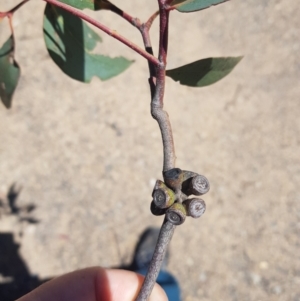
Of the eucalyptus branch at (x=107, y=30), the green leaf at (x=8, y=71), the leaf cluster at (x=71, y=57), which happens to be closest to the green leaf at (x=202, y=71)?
the leaf cluster at (x=71, y=57)

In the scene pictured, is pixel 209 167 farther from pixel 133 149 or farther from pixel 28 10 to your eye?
pixel 28 10

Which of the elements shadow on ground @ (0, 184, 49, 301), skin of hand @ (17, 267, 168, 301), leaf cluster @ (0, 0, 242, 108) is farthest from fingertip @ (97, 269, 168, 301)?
shadow on ground @ (0, 184, 49, 301)

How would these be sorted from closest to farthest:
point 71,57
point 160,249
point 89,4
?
point 160,249 → point 89,4 → point 71,57

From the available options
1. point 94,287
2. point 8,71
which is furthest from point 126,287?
point 8,71

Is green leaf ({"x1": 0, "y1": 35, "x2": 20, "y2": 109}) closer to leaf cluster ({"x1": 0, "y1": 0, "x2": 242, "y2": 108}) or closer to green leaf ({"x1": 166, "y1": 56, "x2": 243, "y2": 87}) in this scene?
leaf cluster ({"x1": 0, "y1": 0, "x2": 242, "y2": 108})

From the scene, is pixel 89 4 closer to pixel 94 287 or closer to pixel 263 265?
pixel 94 287

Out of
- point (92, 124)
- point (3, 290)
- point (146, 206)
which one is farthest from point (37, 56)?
point (3, 290)

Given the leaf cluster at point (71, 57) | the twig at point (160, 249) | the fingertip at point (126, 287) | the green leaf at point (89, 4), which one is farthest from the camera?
the fingertip at point (126, 287)

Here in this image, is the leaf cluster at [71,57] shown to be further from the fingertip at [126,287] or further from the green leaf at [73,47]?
the fingertip at [126,287]
